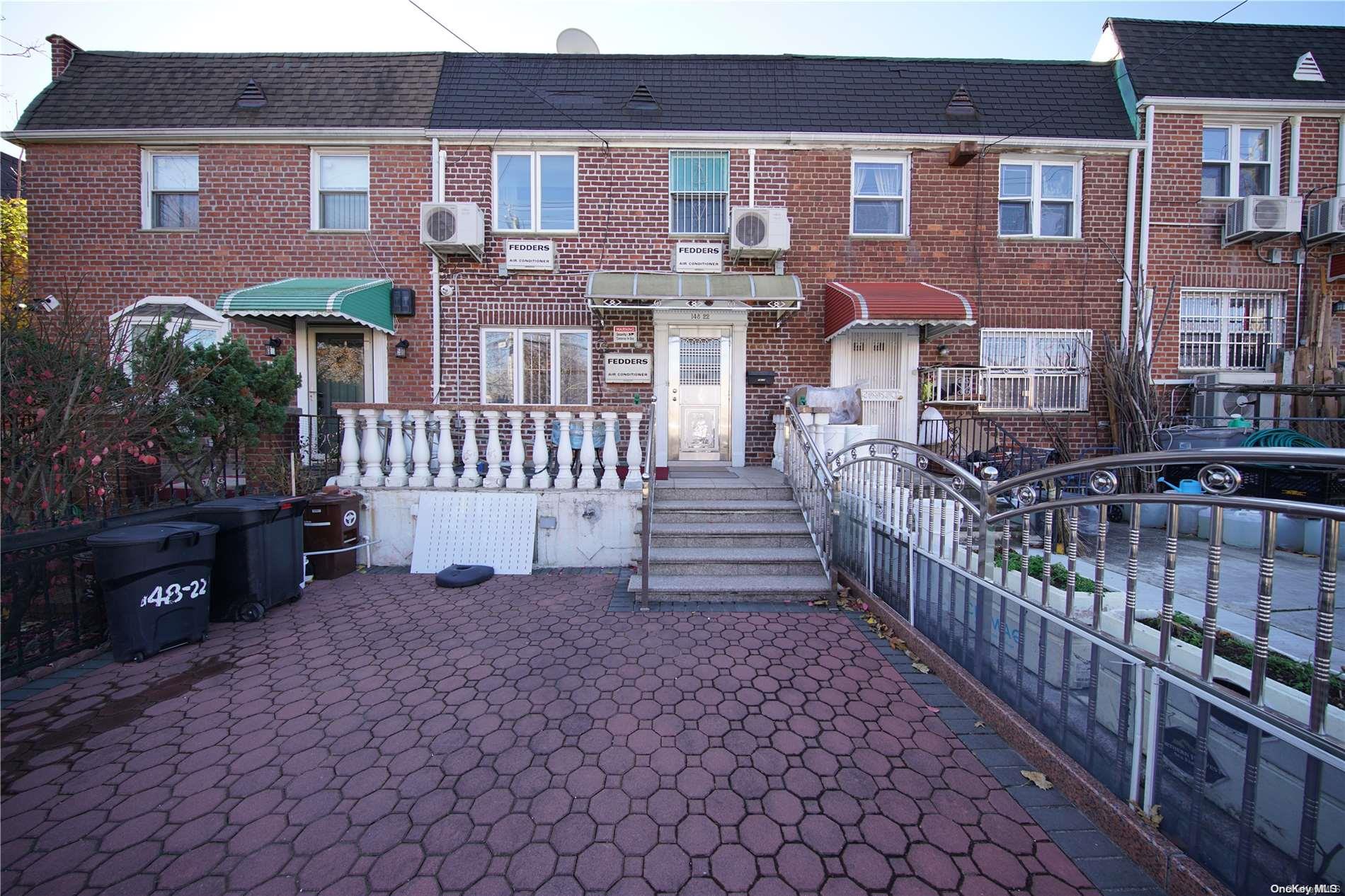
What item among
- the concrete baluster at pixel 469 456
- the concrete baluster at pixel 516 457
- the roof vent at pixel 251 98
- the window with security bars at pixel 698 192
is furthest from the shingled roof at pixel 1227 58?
the roof vent at pixel 251 98

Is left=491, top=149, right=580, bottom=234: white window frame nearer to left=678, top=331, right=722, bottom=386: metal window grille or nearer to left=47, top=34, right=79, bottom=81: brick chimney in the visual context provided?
left=678, top=331, right=722, bottom=386: metal window grille

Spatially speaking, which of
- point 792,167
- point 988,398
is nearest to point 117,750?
point 792,167

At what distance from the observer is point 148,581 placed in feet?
12.7

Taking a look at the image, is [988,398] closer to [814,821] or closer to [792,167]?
[792,167]

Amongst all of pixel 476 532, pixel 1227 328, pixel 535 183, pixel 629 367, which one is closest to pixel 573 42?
pixel 535 183

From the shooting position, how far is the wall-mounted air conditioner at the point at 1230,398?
28.4 ft

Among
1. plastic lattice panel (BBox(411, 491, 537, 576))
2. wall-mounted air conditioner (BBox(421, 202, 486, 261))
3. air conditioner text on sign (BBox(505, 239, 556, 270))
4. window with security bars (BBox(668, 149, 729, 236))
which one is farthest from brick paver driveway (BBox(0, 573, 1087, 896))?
window with security bars (BBox(668, 149, 729, 236))

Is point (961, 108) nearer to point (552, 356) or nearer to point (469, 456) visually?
point (552, 356)

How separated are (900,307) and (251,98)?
36.9 feet

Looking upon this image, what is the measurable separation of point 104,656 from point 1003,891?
5.86 meters

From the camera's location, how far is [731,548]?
555cm

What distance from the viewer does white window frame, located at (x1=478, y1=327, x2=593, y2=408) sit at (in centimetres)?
890

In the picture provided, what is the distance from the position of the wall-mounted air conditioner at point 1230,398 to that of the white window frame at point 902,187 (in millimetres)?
5501

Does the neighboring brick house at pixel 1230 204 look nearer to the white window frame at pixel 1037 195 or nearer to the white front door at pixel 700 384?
the white window frame at pixel 1037 195
